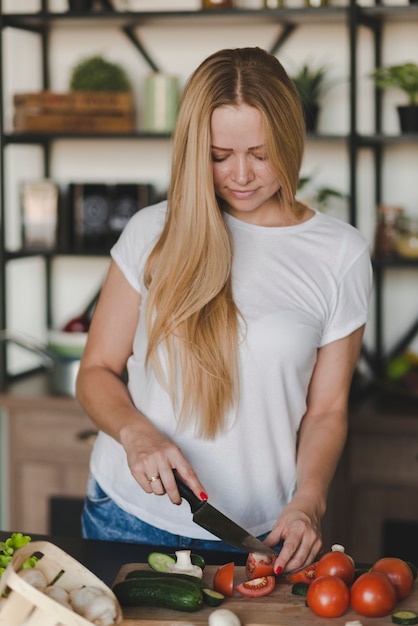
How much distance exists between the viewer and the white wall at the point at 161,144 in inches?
138

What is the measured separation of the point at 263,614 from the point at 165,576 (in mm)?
164

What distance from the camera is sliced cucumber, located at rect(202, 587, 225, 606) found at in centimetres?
157

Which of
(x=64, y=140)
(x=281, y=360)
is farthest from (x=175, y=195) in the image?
(x=64, y=140)

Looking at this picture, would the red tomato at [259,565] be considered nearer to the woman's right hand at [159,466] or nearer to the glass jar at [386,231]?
the woman's right hand at [159,466]

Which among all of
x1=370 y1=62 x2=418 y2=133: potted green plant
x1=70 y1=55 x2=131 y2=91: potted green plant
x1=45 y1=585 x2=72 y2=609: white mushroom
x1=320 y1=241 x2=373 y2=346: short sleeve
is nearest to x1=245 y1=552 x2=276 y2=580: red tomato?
x1=45 y1=585 x2=72 y2=609: white mushroom

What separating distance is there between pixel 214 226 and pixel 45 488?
1.71 metres

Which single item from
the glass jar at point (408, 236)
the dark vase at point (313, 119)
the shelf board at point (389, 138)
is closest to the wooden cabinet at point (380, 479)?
the glass jar at point (408, 236)

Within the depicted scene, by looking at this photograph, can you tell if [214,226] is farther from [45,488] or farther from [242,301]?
[45,488]

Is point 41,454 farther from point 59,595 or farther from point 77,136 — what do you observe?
point 59,595

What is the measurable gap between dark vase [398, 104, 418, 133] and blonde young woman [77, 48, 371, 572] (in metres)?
1.31

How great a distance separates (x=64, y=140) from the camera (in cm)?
381

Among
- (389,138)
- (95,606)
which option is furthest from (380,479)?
(95,606)

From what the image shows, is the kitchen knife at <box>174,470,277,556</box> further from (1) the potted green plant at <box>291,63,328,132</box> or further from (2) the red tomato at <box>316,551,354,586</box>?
(1) the potted green plant at <box>291,63,328,132</box>

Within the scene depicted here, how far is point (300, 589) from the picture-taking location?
161cm
